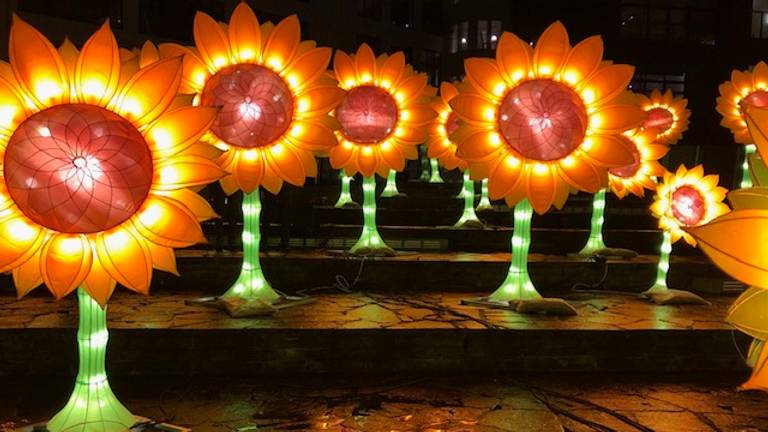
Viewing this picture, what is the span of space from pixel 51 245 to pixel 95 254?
15 cm

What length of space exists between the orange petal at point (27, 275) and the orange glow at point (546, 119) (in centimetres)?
296

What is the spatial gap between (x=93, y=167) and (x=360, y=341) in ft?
8.13

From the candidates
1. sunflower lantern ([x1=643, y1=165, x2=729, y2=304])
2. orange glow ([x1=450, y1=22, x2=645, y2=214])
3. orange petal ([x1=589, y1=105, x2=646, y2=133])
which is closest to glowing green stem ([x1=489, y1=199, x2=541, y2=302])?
orange glow ([x1=450, y1=22, x2=645, y2=214])

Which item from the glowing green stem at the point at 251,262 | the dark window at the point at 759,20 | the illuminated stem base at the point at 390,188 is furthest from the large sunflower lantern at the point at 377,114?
the dark window at the point at 759,20

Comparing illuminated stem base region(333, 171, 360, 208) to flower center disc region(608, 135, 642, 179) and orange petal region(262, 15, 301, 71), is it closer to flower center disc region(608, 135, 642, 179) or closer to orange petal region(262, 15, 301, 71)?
flower center disc region(608, 135, 642, 179)

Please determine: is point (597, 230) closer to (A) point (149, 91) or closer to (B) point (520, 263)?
(B) point (520, 263)

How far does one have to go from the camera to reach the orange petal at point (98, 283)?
2.68 metres

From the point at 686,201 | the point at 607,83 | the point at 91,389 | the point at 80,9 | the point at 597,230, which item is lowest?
the point at 91,389

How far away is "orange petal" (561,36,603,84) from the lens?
4.81 m

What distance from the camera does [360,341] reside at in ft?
15.4

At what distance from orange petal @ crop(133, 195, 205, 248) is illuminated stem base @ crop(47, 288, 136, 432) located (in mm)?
567

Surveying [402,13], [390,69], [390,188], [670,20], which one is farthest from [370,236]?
[402,13]

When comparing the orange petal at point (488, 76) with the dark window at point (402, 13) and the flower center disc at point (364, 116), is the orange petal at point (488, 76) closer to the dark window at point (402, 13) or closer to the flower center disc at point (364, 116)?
the flower center disc at point (364, 116)

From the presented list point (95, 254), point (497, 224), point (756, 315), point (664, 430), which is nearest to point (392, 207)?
point (497, 224)
